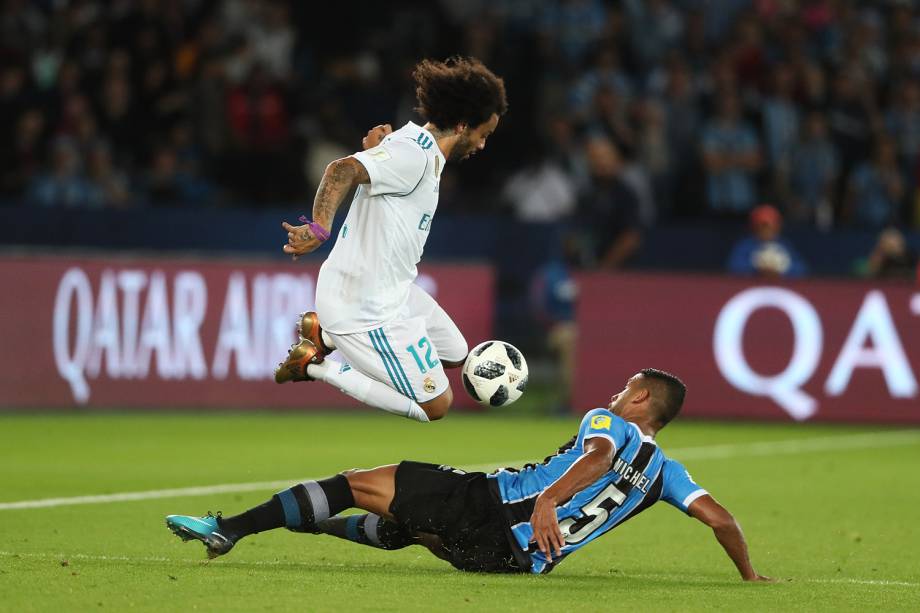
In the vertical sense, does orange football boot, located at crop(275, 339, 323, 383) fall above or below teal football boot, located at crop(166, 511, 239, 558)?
above

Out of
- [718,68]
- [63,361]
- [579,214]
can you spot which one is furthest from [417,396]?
[718,68]

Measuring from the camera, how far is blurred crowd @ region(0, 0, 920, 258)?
59.9 ft

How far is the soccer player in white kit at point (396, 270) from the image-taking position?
796cm

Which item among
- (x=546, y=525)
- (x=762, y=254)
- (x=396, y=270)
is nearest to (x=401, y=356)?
(x=396, y=270)

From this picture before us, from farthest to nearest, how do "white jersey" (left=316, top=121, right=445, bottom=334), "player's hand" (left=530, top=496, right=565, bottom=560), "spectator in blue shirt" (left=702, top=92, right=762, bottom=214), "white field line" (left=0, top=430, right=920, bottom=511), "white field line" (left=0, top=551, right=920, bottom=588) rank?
"spectator in blue shirt" (left=702, top=92, right=762, bottom=214), "white field line" (left=0, top=430, right=920, bottom=511), "white jersey" (left=316, top=121, right=445, bottom=334), "white field line" (left=0, top=551, right=920, bottom=588), "player's hand" (left=530, top=496, right=565, bottom=560)

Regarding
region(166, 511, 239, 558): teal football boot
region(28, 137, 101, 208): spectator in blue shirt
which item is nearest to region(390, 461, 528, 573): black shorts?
region(166, 511, 239, 558): teal football boot

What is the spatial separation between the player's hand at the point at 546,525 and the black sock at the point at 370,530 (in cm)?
71

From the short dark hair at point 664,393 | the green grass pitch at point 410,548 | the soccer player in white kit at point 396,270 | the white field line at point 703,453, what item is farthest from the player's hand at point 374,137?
the white field line at point 703,453

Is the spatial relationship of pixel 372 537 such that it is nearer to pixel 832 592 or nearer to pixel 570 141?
pixel 832 592

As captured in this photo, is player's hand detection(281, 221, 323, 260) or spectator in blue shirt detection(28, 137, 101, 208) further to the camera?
spectator in blue shirt detection(28, 137, 101, 208)

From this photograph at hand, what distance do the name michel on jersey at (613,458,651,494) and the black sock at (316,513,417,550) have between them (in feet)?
3.22

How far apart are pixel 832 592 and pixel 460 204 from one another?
13.4 metres

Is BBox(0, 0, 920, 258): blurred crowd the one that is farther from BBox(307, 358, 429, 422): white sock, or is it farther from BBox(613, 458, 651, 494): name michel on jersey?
BBox(613, 458, 651, 494): name michel on jersey

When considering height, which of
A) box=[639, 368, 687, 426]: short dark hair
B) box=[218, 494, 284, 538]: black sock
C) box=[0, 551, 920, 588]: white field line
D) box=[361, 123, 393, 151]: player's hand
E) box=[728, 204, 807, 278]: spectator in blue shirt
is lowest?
box=[0, 551, 920, 588]: white field line
